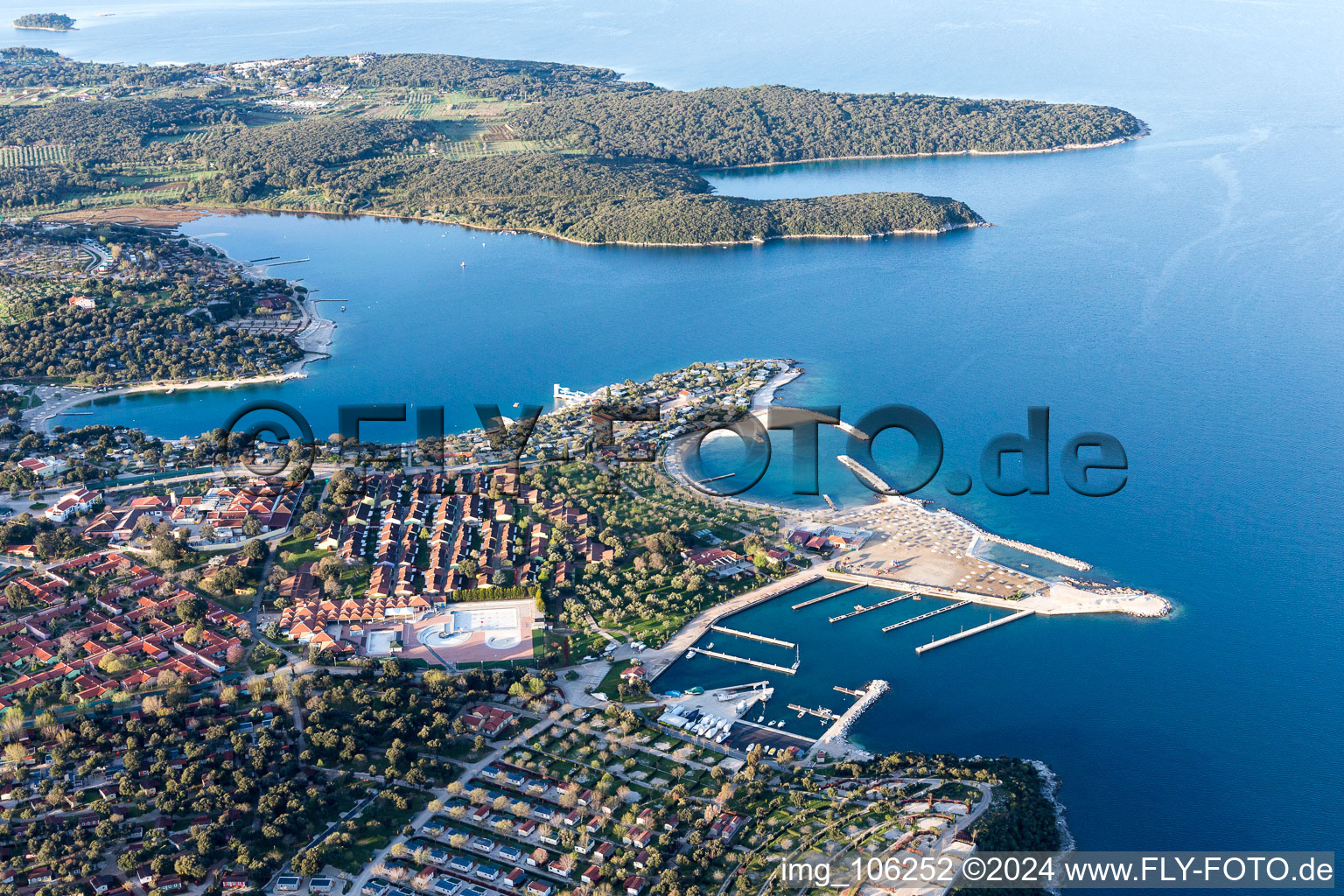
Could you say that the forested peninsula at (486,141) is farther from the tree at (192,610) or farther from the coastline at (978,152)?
the tree at (192,610)

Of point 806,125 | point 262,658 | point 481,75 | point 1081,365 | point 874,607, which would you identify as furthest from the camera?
point 481,75

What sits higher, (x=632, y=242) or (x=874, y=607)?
(x=632, y=242)

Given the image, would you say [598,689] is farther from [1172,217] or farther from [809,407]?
[1172,217]

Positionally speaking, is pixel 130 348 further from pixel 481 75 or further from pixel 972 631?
pixel 481 75

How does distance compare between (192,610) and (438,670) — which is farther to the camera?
(192,610)

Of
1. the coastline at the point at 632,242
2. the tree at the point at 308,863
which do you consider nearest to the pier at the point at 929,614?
the tree at the point at 308,863

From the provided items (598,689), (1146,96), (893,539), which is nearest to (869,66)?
(1146,96)

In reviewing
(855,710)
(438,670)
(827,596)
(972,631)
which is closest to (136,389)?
(438,670)
